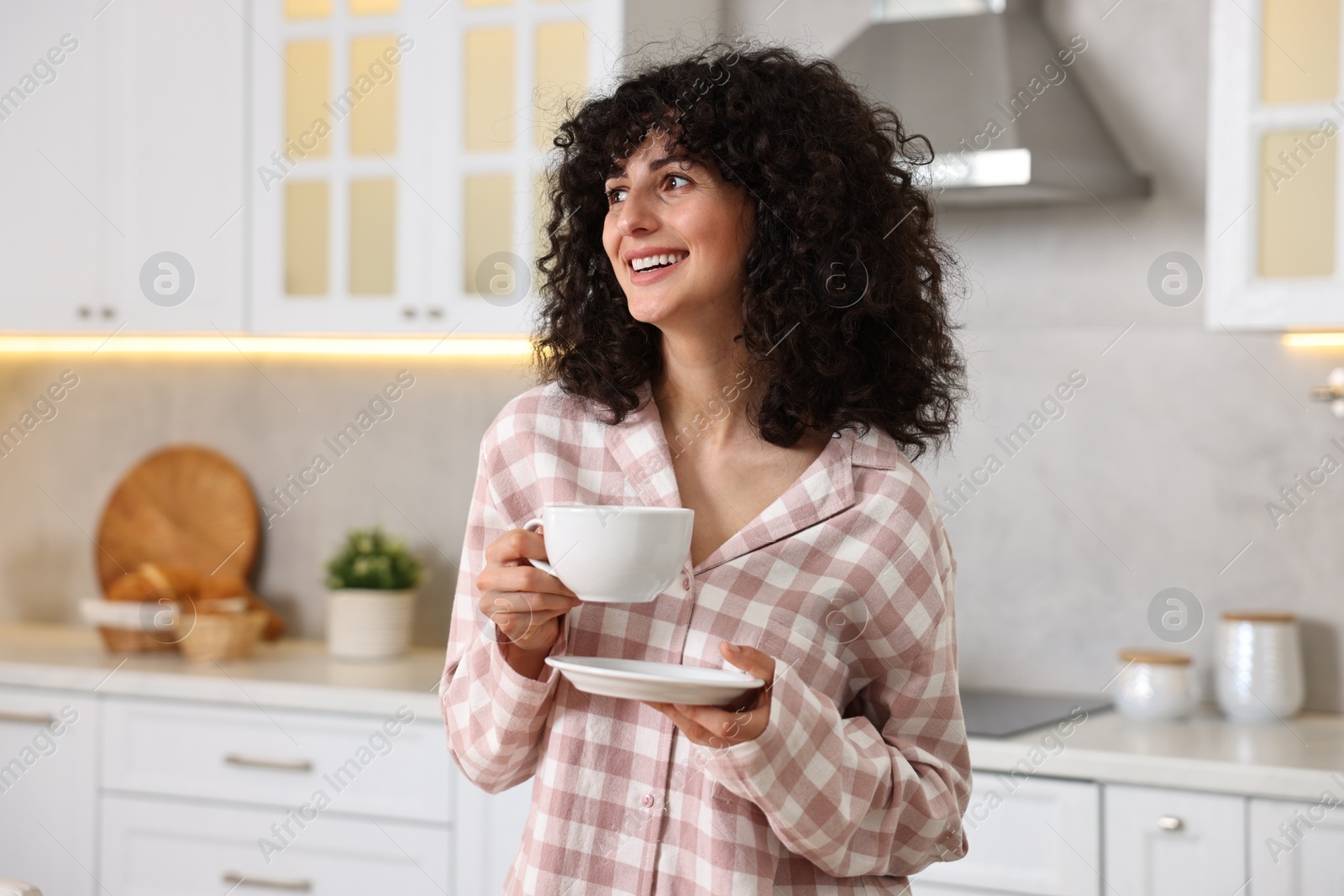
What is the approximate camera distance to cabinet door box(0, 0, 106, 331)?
105 inches

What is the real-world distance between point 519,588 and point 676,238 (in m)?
0.34

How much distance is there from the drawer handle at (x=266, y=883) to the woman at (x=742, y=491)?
131 centimetres

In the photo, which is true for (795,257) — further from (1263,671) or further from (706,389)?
(1263,671)

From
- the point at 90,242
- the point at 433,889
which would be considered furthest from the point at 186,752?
the point at 90,242

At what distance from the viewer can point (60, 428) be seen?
3.12 m

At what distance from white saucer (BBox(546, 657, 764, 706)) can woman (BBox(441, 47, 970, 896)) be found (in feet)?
0.33

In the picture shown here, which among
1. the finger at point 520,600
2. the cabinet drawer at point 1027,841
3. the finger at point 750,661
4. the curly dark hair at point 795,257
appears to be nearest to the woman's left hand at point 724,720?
the finger at point 750,661

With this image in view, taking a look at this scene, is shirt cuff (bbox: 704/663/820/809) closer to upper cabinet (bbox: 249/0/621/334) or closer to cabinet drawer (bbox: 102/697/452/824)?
cabinet drawer (bbox: 102/697/452/824)

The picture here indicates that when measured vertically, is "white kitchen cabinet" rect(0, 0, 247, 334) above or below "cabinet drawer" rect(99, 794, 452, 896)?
above

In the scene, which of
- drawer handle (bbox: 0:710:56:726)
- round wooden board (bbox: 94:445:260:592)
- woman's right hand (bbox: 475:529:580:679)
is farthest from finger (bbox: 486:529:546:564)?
round wooden board (bbox: 94:445:260:592)

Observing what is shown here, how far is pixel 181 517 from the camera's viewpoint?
295 centimetres

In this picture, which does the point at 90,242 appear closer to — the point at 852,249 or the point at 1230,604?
the point at 852,249

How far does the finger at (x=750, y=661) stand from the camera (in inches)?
36.3

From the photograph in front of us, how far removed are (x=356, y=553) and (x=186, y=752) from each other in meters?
0.51
